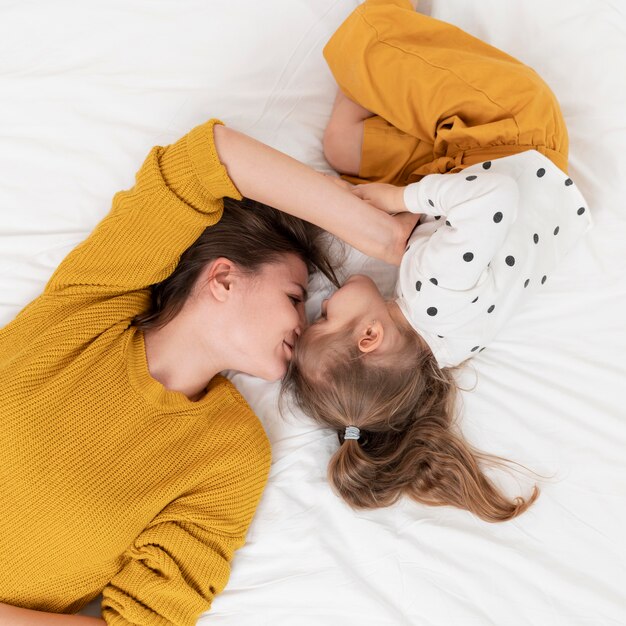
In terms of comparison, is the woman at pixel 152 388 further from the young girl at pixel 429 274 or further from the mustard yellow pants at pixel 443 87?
the mustard yellow pants at pixel 443 87

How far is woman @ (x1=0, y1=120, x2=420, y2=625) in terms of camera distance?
123 centimetres

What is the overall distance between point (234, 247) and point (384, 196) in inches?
13.1

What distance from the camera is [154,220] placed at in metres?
1.29

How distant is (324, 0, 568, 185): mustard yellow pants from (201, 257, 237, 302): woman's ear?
18.7 inches

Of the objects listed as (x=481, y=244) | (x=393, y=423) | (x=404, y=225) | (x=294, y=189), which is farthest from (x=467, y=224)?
(x=393, y=423)

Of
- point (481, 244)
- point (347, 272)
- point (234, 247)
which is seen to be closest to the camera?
point (481, 244)

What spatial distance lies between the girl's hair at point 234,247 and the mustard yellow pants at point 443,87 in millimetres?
323

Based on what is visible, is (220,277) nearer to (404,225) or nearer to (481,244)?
(404,225)

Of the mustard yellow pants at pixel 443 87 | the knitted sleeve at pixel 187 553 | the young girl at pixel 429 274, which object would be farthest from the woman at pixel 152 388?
the mustard yellow pants at pixel 443 87

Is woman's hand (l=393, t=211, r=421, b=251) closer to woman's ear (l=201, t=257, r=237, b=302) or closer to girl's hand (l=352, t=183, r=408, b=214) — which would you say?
girl's hand (l=352, t=183, r=408, b=214)

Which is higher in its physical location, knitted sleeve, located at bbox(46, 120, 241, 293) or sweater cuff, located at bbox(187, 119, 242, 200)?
sweater cuff, located at bbox(187, 119, 242, 200)

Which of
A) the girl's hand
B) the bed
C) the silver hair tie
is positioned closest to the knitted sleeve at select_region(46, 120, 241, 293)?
the bed

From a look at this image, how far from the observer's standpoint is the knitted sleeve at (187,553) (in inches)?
49.1

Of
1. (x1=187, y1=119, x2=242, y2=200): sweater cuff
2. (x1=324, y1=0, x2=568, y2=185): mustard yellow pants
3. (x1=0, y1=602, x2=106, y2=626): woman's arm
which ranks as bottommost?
(x1=0, y1=602, x2=106, y2=626): woman's arm
